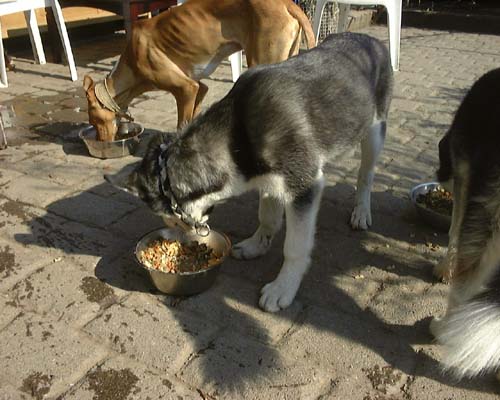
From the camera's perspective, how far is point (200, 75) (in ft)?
17.1

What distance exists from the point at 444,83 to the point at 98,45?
5.60 m

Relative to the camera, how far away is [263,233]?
3189 mm

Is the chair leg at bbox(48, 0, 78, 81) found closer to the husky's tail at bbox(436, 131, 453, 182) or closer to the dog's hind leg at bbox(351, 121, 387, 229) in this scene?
the dog's hind leg at bbox(351, 121, 387, 229)

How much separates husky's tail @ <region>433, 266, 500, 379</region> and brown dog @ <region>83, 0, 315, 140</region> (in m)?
3.39

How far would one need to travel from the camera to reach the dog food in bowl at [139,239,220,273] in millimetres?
2840

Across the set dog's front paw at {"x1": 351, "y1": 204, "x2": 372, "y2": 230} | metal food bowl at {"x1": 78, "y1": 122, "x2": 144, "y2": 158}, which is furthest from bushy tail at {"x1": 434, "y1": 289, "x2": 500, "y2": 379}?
metal food bowl at {"x1": 78, "y1": 122, "x2": 144, "y2": 158}

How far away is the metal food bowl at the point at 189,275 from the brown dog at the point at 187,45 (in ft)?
6.45

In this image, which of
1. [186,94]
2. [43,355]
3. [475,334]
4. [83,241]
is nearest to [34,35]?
[186,94]

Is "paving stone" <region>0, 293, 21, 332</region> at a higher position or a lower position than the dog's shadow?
higher

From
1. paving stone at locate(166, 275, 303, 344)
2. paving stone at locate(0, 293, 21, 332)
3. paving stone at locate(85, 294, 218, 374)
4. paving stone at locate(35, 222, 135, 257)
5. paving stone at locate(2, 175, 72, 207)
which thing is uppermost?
paving stone at locate(2, 175, 72, 207)

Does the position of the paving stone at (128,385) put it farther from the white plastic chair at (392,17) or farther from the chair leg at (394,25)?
the chair leg at (394,25)

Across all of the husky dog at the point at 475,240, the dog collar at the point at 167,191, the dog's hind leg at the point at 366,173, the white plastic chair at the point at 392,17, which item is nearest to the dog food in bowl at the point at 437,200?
the dog's hind leg at the point at 366,173

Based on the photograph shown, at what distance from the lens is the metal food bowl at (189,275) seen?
2.67 metres

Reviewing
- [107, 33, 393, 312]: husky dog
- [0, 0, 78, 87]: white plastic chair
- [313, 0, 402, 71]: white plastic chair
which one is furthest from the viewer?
[313, 0, 402, 71]: white plastic chair
